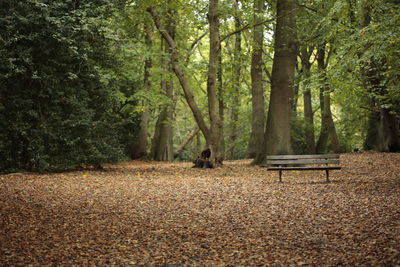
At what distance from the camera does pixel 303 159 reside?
12125 millimetres

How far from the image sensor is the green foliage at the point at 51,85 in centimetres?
1437

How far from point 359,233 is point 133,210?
12.8 ft

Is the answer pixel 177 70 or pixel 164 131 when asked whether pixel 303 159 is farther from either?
pixel 164 131

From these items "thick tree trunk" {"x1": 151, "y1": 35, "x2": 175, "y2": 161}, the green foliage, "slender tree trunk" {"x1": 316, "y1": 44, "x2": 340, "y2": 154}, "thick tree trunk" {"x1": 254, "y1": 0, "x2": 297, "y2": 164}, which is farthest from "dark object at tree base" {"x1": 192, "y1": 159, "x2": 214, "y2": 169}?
"slender tree trunk" {"x1": 316, "y1": 44, "x2": 340, "y2": 154}

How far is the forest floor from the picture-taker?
509cm

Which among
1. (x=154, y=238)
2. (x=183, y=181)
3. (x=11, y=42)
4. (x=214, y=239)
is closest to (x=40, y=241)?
(x=154, y=238)

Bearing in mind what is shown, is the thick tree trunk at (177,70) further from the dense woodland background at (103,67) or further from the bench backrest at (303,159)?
the bench backrest at (303,159)

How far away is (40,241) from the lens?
19.1ft

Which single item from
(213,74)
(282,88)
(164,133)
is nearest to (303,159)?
(282,88)

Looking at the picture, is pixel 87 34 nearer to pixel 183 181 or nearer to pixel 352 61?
pixel 183 181

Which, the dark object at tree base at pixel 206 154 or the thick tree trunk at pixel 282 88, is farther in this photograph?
the dark object at tree base at pixel 206 154

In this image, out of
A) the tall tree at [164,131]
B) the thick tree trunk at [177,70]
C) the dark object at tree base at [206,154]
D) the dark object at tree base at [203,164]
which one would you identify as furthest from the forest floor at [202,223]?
the tall tree at [164,131]

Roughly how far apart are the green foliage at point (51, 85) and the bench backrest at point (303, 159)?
6.71 meters

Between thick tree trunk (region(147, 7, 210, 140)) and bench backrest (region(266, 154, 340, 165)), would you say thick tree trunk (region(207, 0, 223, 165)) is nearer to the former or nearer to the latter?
thick tree trunk (region(147, 7, 210, 140))
